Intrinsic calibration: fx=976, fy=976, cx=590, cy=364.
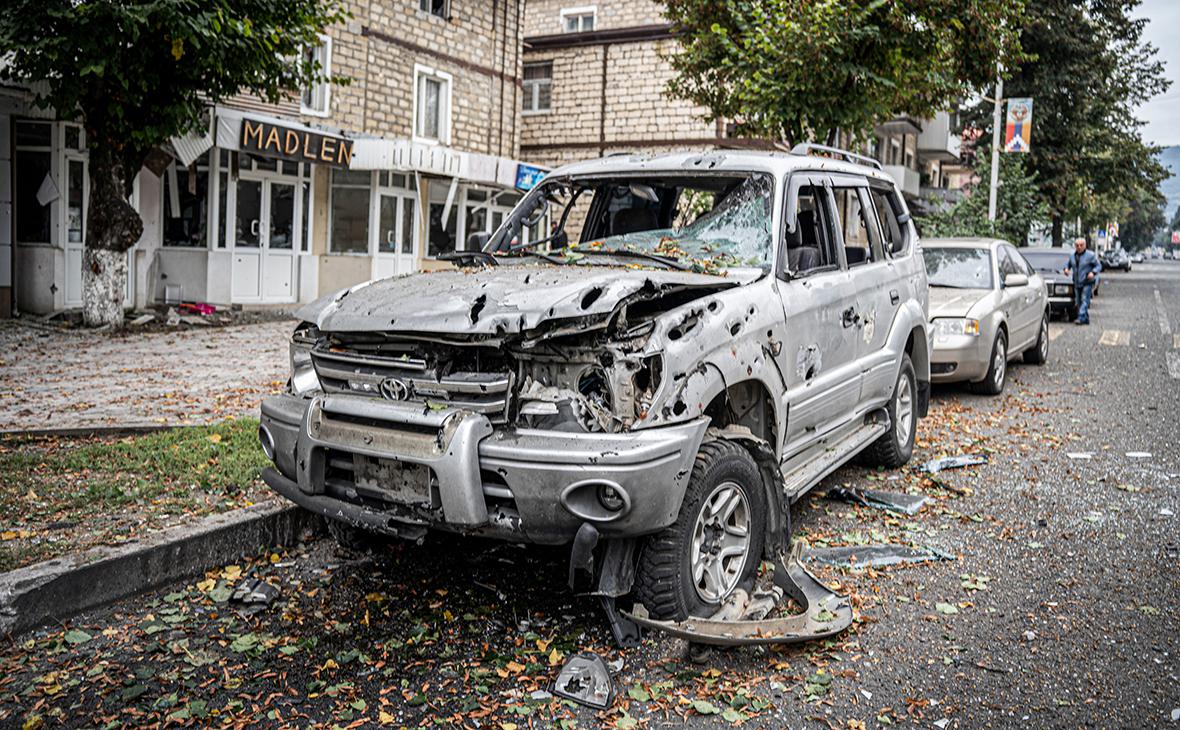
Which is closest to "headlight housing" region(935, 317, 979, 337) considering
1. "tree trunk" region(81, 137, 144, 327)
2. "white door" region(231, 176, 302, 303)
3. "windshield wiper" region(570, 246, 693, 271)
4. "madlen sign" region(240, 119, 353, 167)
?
"windshield wiper" region(570, 246, 693, 271)

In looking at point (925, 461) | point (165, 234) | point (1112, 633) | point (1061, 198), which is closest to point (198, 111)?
point (165, 234)

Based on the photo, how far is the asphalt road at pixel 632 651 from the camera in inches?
139

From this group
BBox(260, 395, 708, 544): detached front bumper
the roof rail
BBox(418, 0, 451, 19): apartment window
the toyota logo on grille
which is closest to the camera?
BBox(260, 395, 708, 544): detached front bumper

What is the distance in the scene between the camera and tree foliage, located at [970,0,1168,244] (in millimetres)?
34438

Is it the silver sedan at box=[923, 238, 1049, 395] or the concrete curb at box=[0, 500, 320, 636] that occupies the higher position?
the silver sedan at box=[923, 238, 1049, 395]

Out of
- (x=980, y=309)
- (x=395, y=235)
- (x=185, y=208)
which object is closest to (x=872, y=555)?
(x=980, y=309)

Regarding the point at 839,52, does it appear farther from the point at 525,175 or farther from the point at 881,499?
the point at 525,175

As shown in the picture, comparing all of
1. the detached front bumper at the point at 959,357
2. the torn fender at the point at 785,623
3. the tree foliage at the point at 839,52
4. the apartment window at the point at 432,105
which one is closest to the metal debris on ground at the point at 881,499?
the torn fender at the point at 785,623

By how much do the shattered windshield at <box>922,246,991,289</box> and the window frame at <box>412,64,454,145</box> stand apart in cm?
1462

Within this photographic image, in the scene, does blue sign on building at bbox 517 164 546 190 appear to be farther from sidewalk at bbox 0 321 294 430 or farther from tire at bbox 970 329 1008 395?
tire at bbox 970 329 1008 395

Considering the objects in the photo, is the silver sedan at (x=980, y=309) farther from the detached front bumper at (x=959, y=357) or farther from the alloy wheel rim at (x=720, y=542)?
the alloy wheel rim at (x=720, y=542)

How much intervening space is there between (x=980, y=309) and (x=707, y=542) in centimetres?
735

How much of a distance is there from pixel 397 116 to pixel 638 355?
66.7ft

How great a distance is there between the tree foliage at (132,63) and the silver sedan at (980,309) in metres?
9.02
